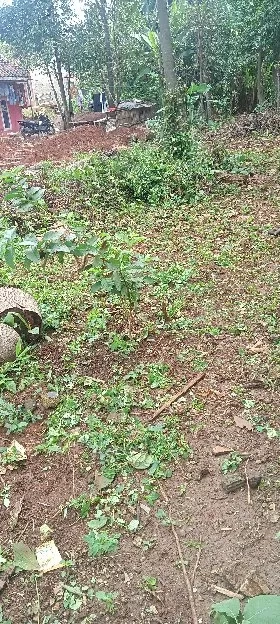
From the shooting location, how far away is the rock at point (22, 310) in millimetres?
3801

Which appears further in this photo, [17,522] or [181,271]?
[181,271]

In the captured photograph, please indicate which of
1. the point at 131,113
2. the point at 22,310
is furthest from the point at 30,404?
the point at 131,113

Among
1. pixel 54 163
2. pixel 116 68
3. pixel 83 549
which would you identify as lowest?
pixel 83 549

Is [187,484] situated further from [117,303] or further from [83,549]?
[117,303]

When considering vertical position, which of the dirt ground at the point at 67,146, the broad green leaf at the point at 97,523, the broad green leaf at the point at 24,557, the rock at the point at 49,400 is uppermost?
the dirt ground at the point at 67,146

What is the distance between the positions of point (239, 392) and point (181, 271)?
6.50ft

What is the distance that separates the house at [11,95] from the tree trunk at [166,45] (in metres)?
11.8

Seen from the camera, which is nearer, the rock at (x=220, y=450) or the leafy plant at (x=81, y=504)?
the leafy plant at (x=81, y=504)

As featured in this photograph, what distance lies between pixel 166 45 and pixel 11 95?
1291 cm

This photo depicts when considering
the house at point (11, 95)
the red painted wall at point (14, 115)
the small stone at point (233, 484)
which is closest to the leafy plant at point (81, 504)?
the small stone at point (233, 484)

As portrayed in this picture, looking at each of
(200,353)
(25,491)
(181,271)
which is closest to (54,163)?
(181,271)

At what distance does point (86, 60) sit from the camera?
56.4ft

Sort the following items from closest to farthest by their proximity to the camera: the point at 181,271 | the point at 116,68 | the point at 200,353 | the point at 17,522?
the point at 17,522
the point at 200,353
the point at 181,271
the point at 116,68

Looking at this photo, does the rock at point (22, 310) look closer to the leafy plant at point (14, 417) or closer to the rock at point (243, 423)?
the leafy plant at point (14, 417)
